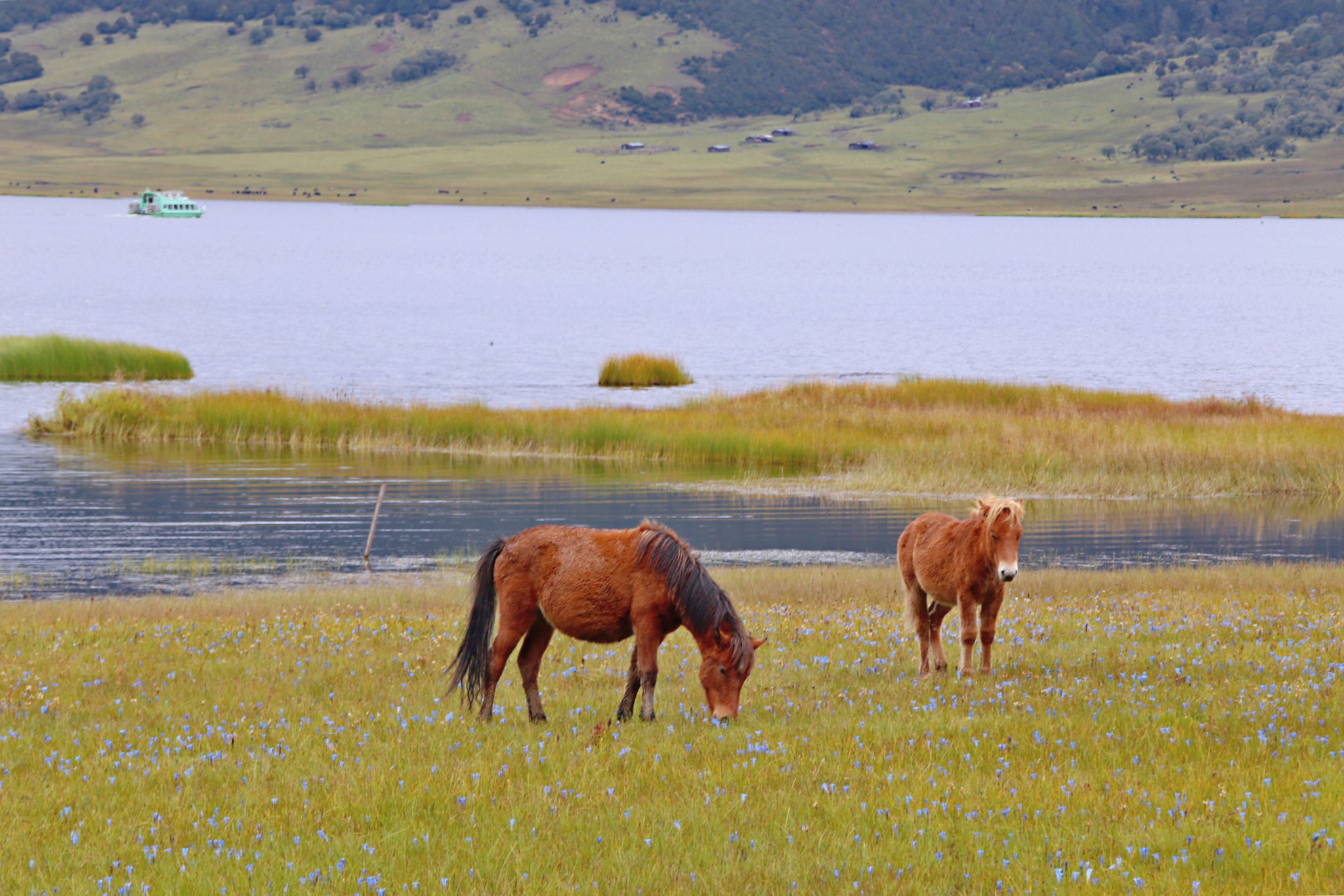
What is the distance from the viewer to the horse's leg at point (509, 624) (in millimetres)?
11500

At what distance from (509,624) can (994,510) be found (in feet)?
15.2

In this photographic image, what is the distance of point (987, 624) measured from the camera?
13.9 metres

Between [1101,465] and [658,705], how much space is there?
110 feet

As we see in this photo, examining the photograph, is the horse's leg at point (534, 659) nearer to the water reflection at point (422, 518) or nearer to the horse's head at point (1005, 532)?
the horse's head at point (1005, 532)

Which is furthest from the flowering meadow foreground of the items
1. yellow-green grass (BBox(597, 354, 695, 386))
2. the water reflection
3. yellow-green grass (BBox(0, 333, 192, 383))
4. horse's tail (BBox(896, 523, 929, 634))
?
yellow-green grass (BBox(597, 354, 695, 386))

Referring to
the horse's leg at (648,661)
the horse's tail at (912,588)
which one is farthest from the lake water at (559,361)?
the horse's leg at (648,661)

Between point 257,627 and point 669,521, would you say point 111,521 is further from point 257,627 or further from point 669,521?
point 257,627

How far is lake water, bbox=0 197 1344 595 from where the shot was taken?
3391cm

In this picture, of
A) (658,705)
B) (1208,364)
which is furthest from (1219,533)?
(1208,364)

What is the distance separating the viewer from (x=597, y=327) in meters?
109

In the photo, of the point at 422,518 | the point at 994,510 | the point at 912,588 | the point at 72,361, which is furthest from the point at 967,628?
the point at 72,361

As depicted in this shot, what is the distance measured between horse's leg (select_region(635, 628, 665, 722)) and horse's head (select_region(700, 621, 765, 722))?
1.27ft

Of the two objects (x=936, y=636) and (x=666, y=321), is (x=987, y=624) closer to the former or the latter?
(x=936, y=636)

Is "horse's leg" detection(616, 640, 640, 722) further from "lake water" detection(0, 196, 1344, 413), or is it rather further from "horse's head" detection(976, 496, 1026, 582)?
"lake water" detection(0, 196, 1344, 413)
